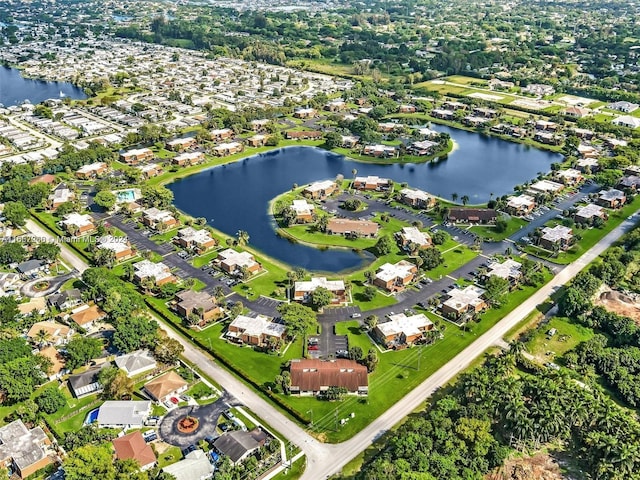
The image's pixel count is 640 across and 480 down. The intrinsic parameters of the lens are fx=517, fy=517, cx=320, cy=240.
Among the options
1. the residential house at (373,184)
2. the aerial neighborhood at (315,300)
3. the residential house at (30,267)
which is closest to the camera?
the aerial neighborhood at (315,300)

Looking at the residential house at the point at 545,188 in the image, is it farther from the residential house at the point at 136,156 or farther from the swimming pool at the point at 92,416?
the swimming pool at the point at 92,416

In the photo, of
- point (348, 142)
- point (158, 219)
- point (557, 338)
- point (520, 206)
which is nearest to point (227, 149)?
point (348, 142)

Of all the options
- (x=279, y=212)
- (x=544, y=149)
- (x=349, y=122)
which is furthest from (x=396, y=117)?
(x=279, y=212)

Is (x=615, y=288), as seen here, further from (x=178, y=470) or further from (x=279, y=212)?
(x=178, y=470)

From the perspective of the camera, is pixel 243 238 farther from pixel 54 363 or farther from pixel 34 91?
pixel 34 91

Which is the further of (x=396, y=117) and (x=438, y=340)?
(x=396, y=117)

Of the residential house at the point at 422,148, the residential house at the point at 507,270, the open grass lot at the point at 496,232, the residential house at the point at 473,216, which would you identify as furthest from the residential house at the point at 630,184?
the residential house at the point at 507,270

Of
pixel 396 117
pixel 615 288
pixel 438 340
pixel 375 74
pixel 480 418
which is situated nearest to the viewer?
pixel 480 418
